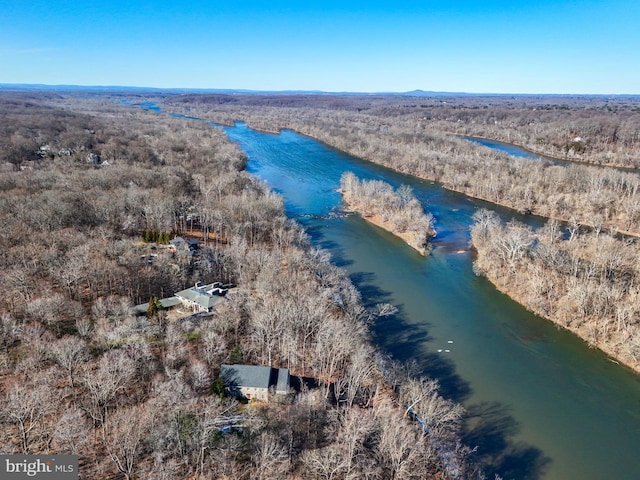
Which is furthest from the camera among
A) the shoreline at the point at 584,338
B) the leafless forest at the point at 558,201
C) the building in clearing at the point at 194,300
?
the leafless forest at the point at 558,201

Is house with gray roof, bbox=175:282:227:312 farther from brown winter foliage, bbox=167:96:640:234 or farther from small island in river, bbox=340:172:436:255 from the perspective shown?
brown winter foliage, bbox=167:96:640:234

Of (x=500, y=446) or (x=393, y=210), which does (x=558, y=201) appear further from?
(x=500, y=446)

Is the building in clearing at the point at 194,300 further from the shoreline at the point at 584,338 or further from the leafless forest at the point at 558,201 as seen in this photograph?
the leafless forest at the point at 558,201

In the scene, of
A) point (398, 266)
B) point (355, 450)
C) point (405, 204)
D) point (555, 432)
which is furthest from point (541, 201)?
point (355, 450)

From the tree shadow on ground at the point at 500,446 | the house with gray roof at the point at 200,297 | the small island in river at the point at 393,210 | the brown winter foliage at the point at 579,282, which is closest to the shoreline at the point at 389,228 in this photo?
the small island in river at the point at 393,210

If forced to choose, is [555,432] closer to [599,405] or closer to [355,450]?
[599,405]

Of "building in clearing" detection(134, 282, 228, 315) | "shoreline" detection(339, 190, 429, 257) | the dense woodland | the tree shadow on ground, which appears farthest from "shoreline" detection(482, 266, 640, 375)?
"building in clearing" detection(134, 282, 228, 315)
